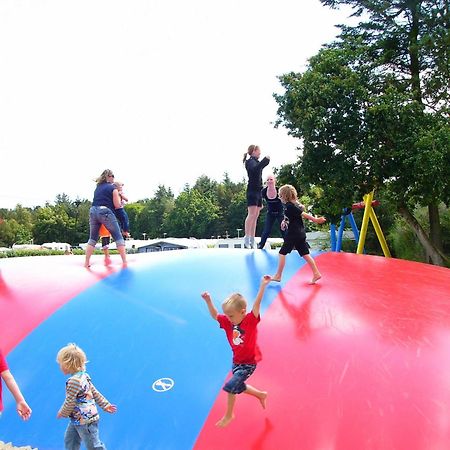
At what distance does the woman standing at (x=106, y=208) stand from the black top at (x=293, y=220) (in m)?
2.55

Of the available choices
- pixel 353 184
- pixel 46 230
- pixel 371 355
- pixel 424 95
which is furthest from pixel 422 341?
pixel 46 230

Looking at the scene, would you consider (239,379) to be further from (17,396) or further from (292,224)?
(292,224)

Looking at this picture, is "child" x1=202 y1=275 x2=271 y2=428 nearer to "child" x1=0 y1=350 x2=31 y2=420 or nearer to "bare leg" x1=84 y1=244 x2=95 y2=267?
"child" x1=0 y1=350 x2=31 y2=420

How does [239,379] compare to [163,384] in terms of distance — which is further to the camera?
[163,384]

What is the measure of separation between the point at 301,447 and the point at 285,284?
2.50m

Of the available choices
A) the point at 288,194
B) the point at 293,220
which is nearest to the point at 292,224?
the point at 293,220

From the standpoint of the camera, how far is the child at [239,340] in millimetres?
3707

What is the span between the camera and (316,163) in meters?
15.5

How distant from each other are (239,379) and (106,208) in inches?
152

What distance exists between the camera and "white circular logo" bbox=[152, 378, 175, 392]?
4309mm

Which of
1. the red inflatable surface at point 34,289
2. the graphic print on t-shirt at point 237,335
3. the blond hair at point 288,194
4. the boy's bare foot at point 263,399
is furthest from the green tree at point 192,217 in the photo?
the graphic print on t-shirt at point 237,335

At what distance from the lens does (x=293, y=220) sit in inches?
228

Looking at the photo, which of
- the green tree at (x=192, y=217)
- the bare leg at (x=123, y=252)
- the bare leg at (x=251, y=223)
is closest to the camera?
the bare leg at (x=123, y=252)

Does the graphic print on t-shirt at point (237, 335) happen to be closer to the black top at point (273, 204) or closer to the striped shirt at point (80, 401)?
the striped shirt at point (80, 401)
